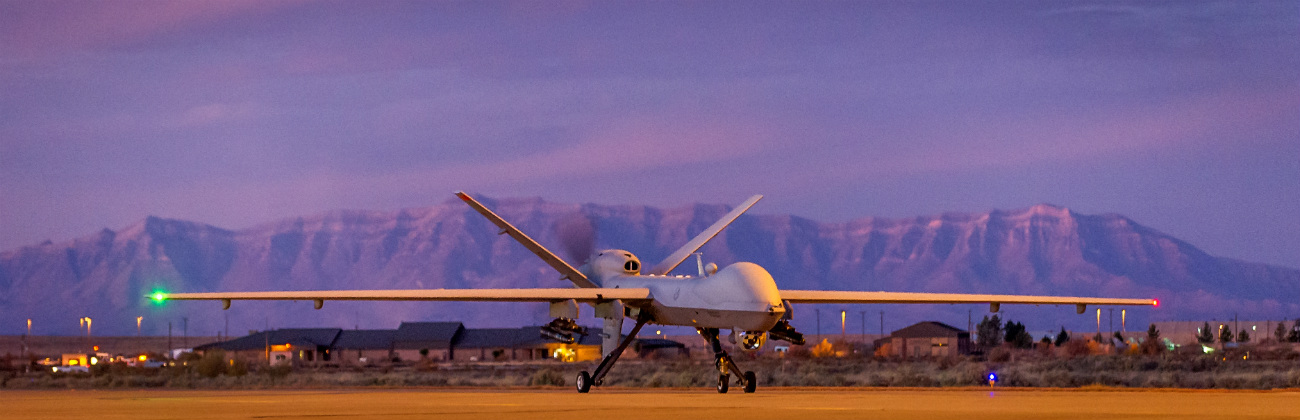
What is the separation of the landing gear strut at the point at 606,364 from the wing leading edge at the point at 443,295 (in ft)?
3.78

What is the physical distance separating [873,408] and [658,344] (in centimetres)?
12299

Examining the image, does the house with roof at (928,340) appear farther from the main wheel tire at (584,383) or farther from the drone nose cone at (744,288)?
the drone nose cone at (744,288)

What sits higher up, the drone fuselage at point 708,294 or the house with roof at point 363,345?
the drone fuselage at point 708,294

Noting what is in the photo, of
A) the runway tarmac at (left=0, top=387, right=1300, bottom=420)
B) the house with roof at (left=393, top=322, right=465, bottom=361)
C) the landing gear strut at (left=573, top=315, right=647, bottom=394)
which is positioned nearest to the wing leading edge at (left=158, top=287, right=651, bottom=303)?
the landing gear strut at (left=573, top=315, right=647, bottom=394)

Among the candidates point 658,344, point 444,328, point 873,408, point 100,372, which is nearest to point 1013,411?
point 873,408

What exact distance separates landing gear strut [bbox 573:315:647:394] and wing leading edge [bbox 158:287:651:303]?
1153 millimetres

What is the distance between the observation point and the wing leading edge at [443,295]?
38.3 meters

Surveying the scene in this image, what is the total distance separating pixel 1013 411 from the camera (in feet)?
95.9

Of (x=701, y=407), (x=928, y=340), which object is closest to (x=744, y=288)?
(x=701, y=407)

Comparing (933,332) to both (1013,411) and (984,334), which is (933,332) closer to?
(984,334)

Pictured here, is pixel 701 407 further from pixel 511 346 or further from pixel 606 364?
pixel 511 346

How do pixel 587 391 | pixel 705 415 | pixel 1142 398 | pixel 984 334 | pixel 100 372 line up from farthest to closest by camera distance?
pixel 984 334 < pixel 100 372 < pixel 587 391 < pixel 1142 398 < pixel 705 415

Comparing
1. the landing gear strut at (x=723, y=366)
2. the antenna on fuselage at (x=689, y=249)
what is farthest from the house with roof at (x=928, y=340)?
the landing gear strut at (x=723, y=366)

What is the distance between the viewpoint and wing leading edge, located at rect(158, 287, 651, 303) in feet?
126
